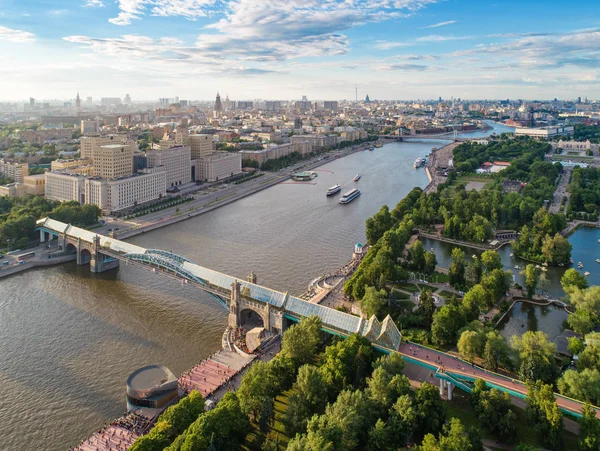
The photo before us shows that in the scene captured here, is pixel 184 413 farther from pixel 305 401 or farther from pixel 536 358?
pixel 536 358

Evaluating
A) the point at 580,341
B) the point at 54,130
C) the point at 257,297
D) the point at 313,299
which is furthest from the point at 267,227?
the point at 54,130

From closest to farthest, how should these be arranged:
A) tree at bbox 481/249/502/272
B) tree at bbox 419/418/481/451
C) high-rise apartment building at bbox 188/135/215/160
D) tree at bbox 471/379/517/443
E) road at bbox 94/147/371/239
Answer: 1. tree at bbox 419/418/481/451
2. tree at bbox 471/379/517/443
3. tree at bbox 481/249/502/272
4. road at bbox 94/147/371/239
5. high-rise apartment building at bbox 188/135/215/160

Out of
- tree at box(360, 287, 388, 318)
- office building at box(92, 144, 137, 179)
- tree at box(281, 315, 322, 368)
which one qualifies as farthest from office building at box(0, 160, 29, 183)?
tree at box(281, 315, 322, 368)

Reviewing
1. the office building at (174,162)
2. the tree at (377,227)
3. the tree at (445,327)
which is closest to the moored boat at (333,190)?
the office building at (174,162)

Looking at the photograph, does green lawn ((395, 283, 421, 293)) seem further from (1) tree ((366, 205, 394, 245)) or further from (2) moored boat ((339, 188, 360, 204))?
(2) moored boat ((339, 188, 360, 204))

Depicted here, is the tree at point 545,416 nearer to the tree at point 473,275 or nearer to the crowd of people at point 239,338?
the crowd of people at point 239,338

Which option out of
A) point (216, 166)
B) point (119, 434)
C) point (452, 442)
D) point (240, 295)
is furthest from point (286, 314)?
point (216, 166)
